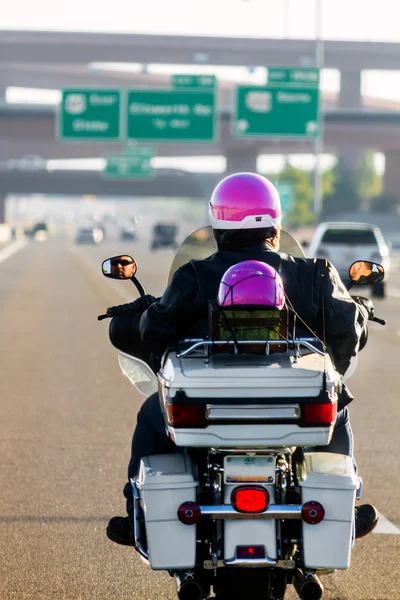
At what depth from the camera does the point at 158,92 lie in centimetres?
5703

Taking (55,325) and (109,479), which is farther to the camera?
(55,325)

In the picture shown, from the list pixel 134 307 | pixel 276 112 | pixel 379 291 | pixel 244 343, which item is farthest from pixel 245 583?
pixel 276 112

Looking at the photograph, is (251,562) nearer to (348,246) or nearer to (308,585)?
(308,585)

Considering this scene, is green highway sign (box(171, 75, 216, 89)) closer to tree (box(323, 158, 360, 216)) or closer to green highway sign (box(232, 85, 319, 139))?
green highway sign (box(232, 85, 319, 139))

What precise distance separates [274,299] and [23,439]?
5.48 m

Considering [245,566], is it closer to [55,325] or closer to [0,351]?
[0,351]

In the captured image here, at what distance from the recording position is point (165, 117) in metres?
56.8

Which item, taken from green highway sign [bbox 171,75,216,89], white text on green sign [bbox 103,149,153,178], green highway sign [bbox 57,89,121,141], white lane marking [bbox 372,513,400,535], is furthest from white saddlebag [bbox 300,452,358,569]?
white text on green sign [bbox 103,149,153,178]

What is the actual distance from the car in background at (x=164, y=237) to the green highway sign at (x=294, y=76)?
2348cm

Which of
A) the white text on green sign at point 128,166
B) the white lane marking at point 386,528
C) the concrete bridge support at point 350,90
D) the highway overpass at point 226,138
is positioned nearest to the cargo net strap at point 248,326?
the white lane marking at point 386,528

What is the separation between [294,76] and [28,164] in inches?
2145

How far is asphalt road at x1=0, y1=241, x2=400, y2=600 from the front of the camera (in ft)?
18.7

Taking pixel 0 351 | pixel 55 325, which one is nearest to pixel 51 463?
pixel 0 351

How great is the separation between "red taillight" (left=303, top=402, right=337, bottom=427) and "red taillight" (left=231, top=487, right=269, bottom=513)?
0.29 m
